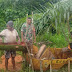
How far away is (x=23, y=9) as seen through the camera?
931 centimetres

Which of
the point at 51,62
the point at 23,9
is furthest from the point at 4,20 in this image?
the point at 51,62

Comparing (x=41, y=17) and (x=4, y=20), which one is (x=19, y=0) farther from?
(x=41, y=17)

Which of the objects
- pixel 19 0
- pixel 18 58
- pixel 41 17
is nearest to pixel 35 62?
pixel 18 58

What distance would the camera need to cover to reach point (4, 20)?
8.90m

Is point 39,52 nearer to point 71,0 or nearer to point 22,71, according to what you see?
point 22,71

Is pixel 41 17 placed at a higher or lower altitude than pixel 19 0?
lower

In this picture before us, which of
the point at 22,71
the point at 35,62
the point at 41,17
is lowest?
the point at 22,71

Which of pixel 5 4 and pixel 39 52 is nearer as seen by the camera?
pixel 39 52

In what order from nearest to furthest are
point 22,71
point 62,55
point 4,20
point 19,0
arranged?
point 22,71
point 62,55
point 4,20
point 19,0

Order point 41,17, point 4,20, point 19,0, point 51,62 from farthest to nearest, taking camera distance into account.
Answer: point 19,0, point 4,20, point 41,17, point 51,62

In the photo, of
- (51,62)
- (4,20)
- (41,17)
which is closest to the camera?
(51,62)

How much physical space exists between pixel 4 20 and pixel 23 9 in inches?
62.1

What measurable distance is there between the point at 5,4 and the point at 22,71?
7.59 m

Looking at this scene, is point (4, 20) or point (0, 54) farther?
point (4, 20)
